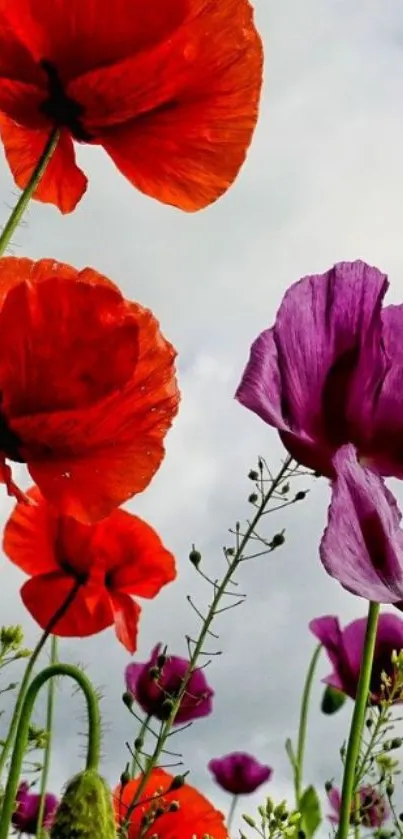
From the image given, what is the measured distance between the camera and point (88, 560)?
171 cm

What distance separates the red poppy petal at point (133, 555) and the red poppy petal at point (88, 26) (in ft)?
2.89

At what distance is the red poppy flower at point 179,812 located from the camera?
1.52 metres

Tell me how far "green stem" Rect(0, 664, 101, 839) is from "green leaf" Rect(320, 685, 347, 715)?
3.67 feet

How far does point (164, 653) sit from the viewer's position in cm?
157

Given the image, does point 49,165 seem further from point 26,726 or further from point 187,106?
point 26,726

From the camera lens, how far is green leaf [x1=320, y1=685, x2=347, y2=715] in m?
2.13

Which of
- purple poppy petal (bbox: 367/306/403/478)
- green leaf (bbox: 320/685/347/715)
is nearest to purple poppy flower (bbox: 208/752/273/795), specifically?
green leaf (bbox: 320/685/347/715)

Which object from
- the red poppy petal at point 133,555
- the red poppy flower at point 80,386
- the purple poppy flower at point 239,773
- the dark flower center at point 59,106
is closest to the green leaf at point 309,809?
the red poppy petal at point 133,555

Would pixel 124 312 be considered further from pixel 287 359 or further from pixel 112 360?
pixel 287 359

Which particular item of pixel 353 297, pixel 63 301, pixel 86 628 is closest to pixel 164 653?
pixel 86 628

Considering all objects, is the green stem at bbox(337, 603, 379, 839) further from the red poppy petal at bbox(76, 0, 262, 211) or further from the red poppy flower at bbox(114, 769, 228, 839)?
the red poppy flower at bbox(114, 769, 228, 839)

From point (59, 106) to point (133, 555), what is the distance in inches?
35.8

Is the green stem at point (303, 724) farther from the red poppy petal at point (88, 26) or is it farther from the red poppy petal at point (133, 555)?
the red poppy petal at point (88, 26)

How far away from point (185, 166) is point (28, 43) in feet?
0.51
